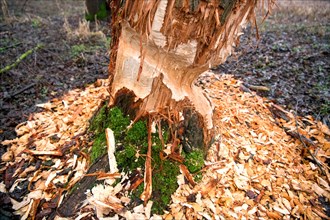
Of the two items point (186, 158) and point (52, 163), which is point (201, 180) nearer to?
point (186, 158)

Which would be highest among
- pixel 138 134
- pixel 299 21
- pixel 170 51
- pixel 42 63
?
pixel 299 21

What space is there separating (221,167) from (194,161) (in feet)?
0.85

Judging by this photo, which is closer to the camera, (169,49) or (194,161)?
(169,49)

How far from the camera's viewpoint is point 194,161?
1.58 m

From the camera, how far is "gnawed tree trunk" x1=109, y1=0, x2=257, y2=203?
117 centimetres

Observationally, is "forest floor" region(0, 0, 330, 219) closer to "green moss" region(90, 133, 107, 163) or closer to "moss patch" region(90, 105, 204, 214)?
"green moss" region(90, 133, 107, 163)

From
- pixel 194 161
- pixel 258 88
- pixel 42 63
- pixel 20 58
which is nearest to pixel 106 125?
pixel 194 161

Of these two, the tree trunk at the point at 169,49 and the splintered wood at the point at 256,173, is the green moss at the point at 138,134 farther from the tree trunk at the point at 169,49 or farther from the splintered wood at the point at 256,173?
the splintered wood at the point at 256,173

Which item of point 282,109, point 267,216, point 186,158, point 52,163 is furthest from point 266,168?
point 52,163

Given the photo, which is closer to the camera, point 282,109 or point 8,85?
point 282,109

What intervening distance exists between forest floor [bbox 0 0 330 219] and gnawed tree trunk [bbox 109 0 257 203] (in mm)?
1019

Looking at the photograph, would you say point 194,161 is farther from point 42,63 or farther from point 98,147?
point 42,63

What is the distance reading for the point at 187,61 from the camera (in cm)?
137

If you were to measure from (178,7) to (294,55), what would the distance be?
149 inches
